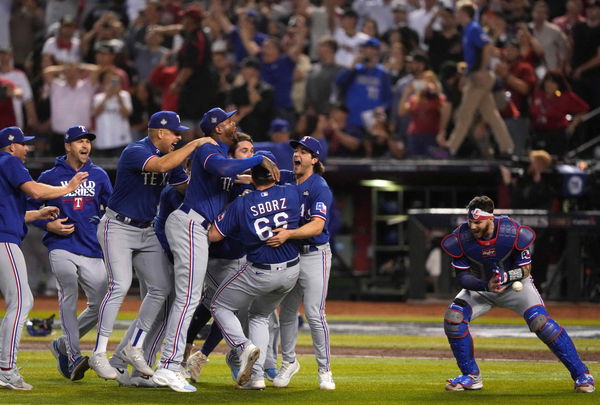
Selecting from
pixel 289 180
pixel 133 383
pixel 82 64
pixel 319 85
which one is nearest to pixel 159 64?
pixel 82 64

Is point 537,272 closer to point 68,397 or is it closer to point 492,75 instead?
point 492,75

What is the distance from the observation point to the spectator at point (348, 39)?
1772cm

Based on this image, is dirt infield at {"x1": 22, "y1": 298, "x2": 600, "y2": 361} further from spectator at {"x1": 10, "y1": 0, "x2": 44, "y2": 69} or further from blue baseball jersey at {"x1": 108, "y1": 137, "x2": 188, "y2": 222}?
spectator at {"x1": 10, "y1": 0, "x2": 44, "y2": 69}

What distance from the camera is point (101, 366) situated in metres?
8.27

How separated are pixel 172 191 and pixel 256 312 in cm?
114

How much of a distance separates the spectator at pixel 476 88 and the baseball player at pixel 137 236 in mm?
7975

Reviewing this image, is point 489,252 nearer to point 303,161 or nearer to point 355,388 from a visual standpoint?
point 355,388

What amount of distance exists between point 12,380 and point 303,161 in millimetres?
2717

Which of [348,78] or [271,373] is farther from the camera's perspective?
[348,78]

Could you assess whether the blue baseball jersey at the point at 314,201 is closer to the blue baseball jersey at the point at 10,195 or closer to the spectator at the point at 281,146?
the blue baseball jersey at the point at 10,195

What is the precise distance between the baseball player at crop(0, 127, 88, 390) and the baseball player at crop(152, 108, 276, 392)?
2.65ft

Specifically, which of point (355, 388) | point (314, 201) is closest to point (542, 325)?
point (355, 388)

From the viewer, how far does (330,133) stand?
16875 mm

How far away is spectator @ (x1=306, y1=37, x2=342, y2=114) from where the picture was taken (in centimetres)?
1700
